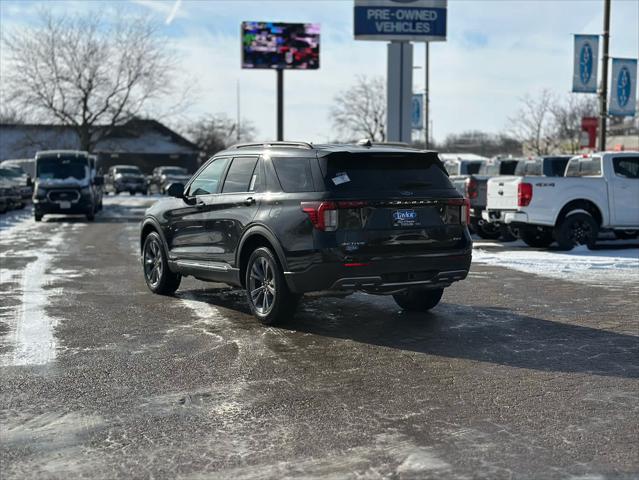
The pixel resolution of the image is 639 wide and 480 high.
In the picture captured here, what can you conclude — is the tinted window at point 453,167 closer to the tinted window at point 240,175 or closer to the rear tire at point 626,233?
the rear tire at point 626,233

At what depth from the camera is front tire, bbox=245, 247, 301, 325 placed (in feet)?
25.7

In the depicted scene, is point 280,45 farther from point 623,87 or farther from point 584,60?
point 623,87

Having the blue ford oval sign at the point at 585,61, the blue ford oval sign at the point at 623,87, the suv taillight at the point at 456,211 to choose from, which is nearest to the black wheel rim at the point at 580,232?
the suv taillight at the point at 456,211

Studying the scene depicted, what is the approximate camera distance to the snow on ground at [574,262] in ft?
38.8

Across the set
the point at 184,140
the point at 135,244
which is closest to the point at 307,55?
the point at 135,244

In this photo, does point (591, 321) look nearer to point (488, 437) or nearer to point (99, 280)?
point (488, 437)

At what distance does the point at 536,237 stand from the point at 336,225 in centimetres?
1004

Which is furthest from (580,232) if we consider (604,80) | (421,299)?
(604,80)

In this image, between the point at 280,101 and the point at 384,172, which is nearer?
the point at 384,172

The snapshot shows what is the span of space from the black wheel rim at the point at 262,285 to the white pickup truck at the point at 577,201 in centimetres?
831

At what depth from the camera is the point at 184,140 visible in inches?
3196

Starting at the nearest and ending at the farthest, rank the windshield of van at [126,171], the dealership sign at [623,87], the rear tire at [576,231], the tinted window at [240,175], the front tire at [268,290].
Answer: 1. the front tire at [268,290]
2. the tinted window at [240,175]
3. the rear tire at [576,231]
4. the dealership sign at [623,87]
5. the windshield of van at [126,171]

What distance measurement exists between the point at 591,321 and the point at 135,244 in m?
11.6

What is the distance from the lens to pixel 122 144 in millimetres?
73938
